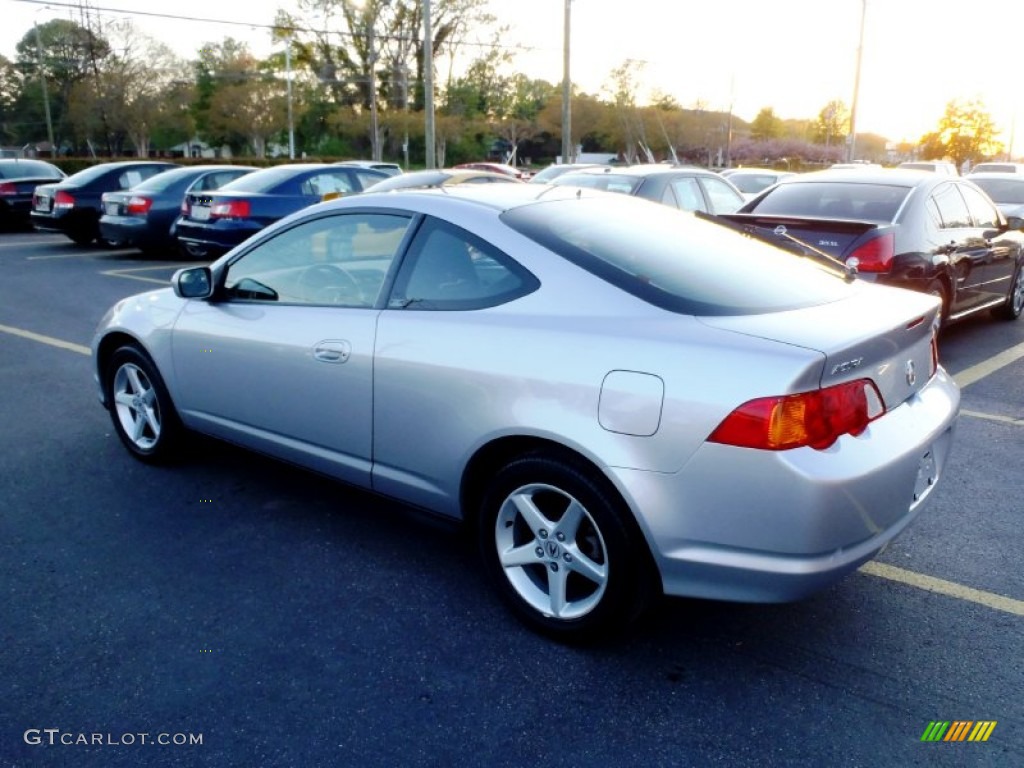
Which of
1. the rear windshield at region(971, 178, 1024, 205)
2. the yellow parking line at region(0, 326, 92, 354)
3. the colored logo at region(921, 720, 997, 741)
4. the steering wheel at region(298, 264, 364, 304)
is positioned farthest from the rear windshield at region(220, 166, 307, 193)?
the colored logo at region(921, 720, 997, 741)

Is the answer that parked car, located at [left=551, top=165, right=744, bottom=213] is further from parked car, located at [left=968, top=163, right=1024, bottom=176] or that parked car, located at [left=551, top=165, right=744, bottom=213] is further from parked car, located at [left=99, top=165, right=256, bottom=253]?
parked car, located at [left=968, top=163, right=1024, bottom=176]

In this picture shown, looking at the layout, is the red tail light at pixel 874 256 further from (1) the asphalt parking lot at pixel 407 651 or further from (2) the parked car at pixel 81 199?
(2) the parked car at pixel 81 199

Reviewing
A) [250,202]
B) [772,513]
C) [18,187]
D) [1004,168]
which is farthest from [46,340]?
[1004,168]

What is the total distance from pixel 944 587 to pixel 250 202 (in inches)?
418

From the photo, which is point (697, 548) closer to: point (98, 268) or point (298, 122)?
point (98, 268)

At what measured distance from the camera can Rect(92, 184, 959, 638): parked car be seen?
8.30 ft

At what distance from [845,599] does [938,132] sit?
55.4 m

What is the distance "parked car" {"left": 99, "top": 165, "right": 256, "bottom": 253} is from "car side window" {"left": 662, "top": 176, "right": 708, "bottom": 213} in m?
7.46

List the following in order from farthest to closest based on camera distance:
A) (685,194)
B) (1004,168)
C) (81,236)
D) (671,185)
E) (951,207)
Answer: (1004,168), (81,236), (685,194), (671,185), (951,207)

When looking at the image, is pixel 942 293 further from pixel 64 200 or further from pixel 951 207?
pixel 64 200

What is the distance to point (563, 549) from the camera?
2918mm

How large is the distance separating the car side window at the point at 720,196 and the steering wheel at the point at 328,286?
6.82 metres

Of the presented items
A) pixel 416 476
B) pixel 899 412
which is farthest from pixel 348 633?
pixel 899 412

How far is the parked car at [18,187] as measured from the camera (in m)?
17.6
